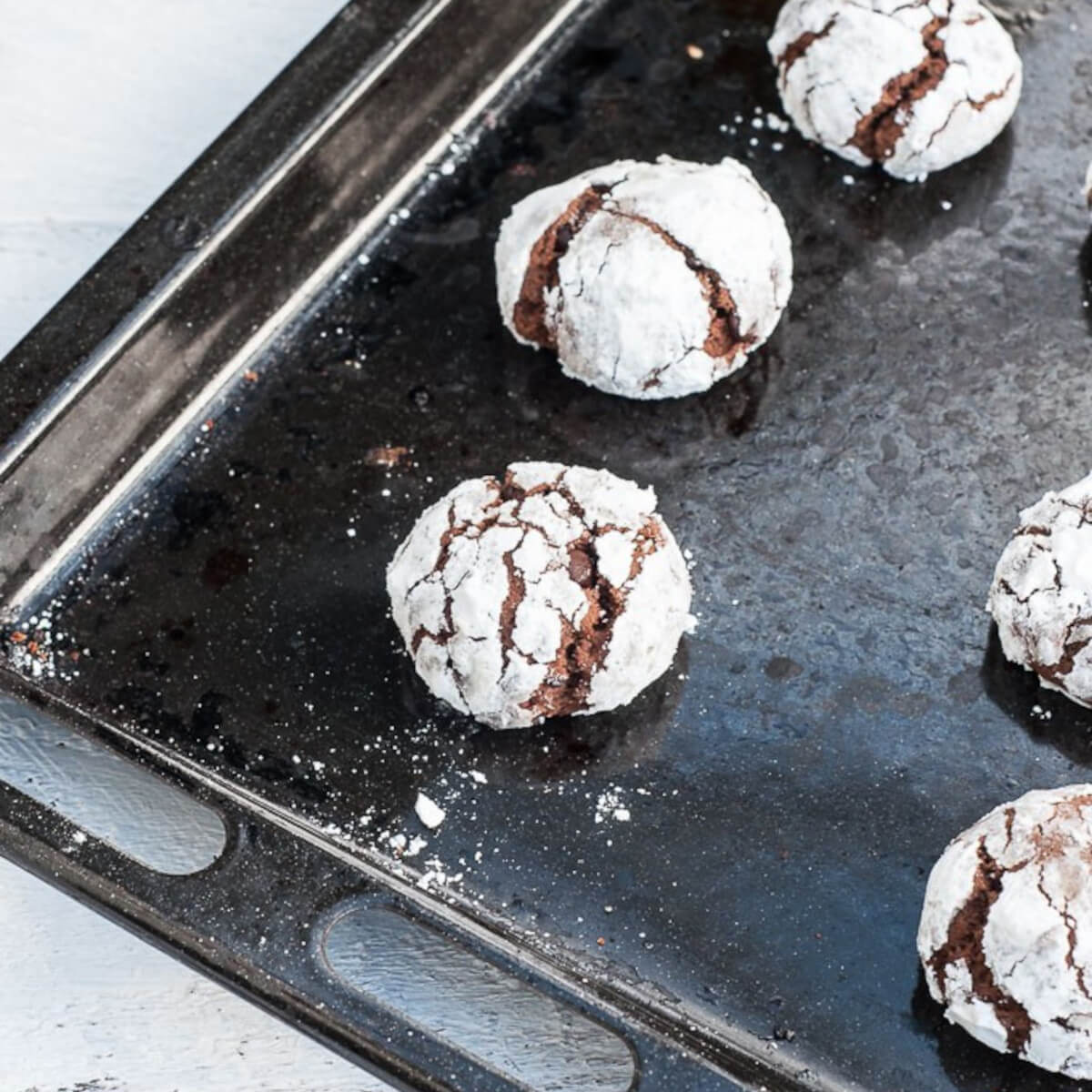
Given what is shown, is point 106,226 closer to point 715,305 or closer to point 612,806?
point 715,305

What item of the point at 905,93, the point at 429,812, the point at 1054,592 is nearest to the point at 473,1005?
the point at 429,812

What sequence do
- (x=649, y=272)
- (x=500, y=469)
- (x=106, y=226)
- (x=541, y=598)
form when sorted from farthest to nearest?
(x=106, y=226) < (x=500, y=469) < (x=649, y=272) < (x=541, y=598)

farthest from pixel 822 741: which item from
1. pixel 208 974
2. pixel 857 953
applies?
pixel 208 974

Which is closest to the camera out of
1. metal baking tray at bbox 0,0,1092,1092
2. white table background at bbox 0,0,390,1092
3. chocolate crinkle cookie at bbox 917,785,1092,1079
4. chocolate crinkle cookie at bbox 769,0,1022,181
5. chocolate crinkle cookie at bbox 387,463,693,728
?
chocolate crinkle cookie at bbox 917,785,1092,1079

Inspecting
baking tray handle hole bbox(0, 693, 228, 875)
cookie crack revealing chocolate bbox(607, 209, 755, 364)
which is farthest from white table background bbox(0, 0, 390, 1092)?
cookie crack revealing chocolate bbox(607, 209, 755, 364)

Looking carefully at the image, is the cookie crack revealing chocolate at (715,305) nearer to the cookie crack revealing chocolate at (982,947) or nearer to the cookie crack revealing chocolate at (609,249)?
the cookie crack revealing chocolate at (609,249)

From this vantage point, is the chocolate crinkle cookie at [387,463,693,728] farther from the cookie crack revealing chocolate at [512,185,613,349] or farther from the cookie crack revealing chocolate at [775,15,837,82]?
the cookie crack revealing chocolate at [775,15,837,82]

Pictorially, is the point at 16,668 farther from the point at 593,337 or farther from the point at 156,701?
the point at 593,337

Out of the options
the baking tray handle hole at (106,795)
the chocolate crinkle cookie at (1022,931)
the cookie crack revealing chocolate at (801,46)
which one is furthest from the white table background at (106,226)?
the cookie crack revealing chocolate at (801,46)
